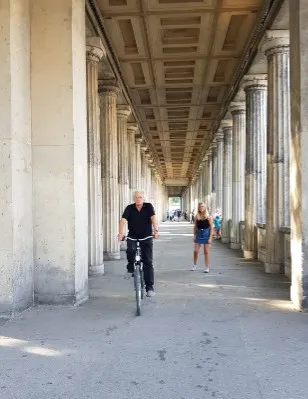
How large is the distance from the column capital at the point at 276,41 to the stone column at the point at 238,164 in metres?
6.19

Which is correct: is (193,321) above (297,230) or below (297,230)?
below

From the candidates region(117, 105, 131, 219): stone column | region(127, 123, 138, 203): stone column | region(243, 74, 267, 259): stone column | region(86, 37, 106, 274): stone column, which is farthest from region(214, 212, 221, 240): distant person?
region(86, 37, 106, 274): stone column

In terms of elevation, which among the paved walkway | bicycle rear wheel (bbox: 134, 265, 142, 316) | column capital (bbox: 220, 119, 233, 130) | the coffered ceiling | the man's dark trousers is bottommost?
the paved walkway

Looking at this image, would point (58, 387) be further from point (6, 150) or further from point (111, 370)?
point (6, 150)

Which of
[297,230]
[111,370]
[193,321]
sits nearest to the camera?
[111,370]

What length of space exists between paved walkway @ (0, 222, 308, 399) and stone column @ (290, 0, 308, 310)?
22.2 inches

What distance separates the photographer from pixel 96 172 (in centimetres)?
1055

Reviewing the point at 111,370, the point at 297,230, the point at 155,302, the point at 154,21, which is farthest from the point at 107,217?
the point at 111,370

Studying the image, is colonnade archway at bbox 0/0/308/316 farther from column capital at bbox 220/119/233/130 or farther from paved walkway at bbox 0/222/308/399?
paved walkway at bbox 0/222/308/399

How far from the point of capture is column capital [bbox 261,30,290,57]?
33.1 ft

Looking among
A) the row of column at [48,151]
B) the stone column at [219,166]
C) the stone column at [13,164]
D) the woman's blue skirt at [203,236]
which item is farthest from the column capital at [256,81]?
the stone column at [219,166]

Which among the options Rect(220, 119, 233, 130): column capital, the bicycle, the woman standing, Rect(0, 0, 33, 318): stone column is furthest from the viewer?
Rect(220, 119, 233, 130): column capital

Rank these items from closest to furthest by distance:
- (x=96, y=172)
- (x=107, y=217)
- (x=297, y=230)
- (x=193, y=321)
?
(x=193, y=321) → (x=297, y=230) → (x=96, y=172) → (x=107, y=217)

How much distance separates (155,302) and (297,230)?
7.92ft
